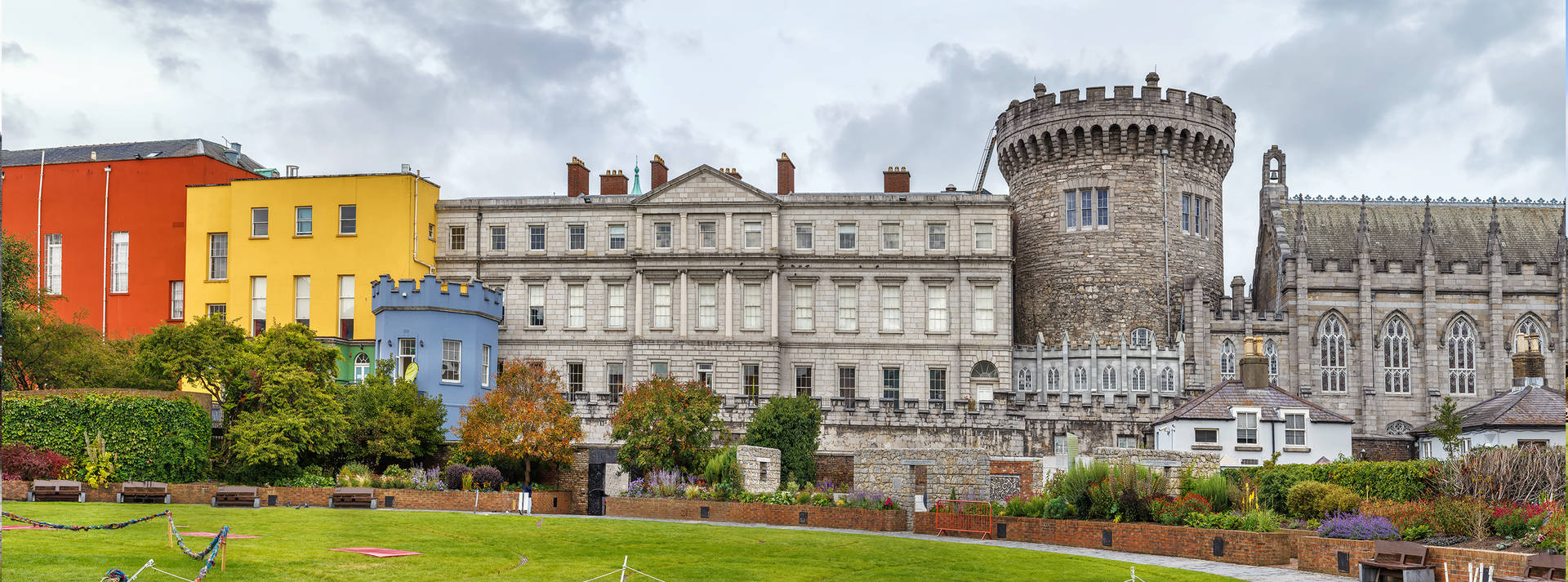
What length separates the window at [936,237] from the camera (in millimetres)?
53906

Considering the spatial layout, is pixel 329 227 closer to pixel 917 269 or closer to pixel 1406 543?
pixel 917 269

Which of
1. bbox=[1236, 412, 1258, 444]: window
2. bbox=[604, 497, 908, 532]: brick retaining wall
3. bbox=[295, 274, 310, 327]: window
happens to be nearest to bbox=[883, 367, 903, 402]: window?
bbox=[1236, 412, 1258, 444]: window

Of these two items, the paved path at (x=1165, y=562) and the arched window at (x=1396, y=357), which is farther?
the arched window at (x=1396, y=357)

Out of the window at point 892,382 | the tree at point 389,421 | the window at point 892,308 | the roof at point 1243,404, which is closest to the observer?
the roof at point 1243,404

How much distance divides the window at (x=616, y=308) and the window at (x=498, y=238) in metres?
4.55

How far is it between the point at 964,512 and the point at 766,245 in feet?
83.4

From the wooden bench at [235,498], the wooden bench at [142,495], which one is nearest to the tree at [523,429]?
the wooden bench at [235,498]

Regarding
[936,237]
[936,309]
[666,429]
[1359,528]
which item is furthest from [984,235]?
Result: [1359,528]

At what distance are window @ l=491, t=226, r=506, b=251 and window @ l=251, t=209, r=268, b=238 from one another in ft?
27.5

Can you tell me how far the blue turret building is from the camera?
46.1m

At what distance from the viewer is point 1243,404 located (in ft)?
129

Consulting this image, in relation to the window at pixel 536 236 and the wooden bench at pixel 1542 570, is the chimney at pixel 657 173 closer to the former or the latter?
the window at pixel 536 236

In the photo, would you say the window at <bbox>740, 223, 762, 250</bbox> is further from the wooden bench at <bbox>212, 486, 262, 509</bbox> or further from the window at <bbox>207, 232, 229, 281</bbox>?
the wooden bench at <bbox>212, 486, 262, 509</bbox>

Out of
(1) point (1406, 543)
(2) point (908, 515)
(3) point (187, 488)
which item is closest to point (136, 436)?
(3) point (187, 488)
